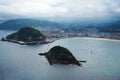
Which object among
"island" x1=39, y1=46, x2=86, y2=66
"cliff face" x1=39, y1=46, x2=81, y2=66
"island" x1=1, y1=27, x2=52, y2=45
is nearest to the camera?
"island" x1=39, y1=46, x2=86, y2=66

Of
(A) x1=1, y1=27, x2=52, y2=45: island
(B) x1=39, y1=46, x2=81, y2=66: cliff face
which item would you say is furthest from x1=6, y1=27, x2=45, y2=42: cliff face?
(B) x1=39, y1=46, x2=81, y2=66: cliff face

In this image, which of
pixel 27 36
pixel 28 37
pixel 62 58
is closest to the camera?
pixel 62 58

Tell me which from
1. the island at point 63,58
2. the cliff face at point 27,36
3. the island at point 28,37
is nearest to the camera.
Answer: the island at point 63,58

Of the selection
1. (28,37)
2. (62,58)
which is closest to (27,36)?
(28,37)

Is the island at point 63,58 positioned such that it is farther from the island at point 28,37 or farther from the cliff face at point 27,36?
the cliff face at point 27,36

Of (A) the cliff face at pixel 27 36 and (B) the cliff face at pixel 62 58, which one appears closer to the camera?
(B) the cliff face at pixel 62 58

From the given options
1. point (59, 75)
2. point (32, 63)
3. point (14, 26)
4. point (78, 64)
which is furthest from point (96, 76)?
point (14, 26)

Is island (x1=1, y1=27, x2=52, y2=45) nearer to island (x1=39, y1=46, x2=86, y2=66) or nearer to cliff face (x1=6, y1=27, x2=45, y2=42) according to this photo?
cliff face (x1=6, y1=27, x2=45, y2=42)

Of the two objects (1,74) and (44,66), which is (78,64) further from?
(1,74)

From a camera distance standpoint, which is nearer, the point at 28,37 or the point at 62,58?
the point at 62,58

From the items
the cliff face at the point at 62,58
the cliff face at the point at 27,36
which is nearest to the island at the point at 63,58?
the cliff face at the point at 62,58

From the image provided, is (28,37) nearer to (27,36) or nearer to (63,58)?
(27,36)
